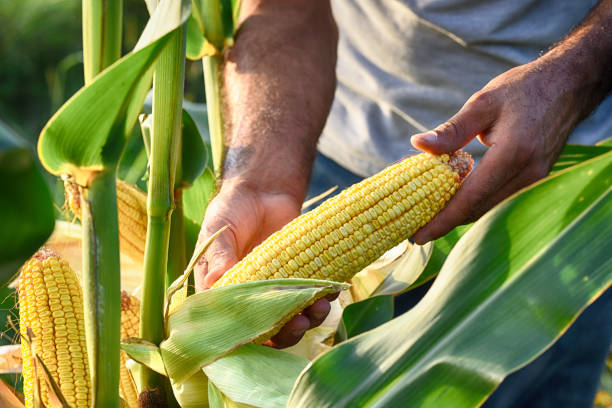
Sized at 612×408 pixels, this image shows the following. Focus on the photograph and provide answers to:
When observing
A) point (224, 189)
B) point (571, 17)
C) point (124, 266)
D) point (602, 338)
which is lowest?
point (602, 338)

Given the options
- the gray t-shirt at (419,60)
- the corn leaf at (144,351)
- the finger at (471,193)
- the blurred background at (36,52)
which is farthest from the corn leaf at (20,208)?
the blurred background at (36,52)

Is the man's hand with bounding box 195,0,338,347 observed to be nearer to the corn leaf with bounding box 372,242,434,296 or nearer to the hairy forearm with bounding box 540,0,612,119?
the corn leaf with bounding box 372,242,434,296

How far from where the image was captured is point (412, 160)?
72cm

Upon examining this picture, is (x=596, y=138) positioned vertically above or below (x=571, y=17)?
below

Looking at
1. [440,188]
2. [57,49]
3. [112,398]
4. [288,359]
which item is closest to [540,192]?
[440,188]

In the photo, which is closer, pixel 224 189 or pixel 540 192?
pixel 540 192

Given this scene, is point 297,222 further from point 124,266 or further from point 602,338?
A: point 602,338

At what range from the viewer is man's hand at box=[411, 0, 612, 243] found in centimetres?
72

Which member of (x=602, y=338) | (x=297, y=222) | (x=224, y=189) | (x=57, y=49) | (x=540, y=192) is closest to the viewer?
(x=540, y=192)

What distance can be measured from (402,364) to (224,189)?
0.41 m

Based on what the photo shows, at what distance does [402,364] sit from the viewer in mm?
552

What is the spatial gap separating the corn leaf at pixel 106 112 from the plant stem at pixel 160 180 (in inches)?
1.8

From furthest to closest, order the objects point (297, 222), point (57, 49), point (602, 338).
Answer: point (57, 49)
point (602, 338)
point (297, 222)

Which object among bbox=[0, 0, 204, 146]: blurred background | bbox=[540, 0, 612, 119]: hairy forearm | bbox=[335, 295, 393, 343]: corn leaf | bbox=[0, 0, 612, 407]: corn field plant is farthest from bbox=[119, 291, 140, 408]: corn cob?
bbox=[0, 0, 204, 146]: blurred background
